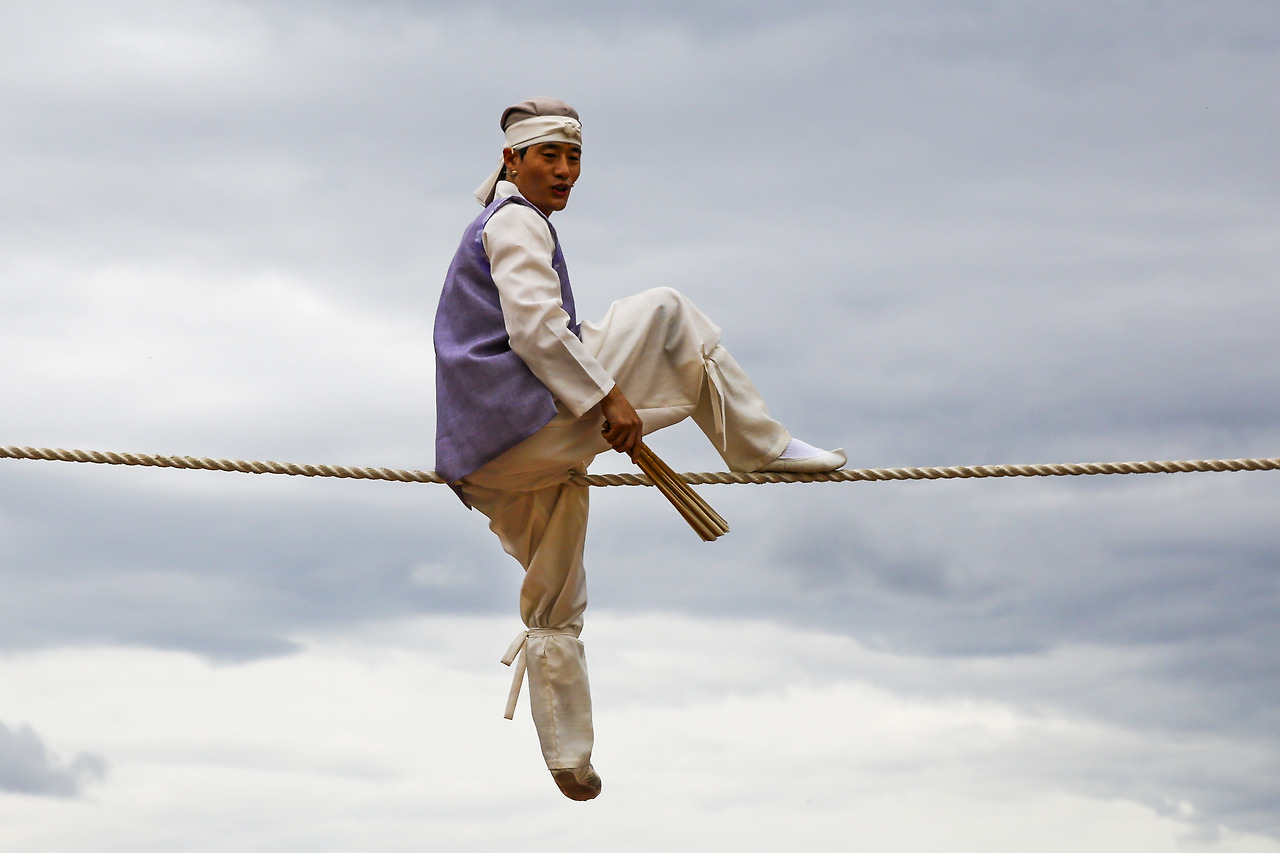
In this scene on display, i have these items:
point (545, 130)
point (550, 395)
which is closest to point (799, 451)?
point (550, 395)

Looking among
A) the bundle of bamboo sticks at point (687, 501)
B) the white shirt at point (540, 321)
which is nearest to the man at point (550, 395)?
the white shirt at point (540, 321)

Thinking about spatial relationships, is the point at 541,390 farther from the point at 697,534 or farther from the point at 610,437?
the point at 697,534

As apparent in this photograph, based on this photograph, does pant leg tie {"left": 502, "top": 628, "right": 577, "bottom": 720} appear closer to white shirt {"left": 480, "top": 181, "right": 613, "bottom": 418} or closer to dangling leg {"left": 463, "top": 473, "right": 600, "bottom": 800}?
dangling leg {"left": 463, "top": 473, "right": 600, "bottom": 800}

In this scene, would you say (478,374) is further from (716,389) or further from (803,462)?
(803,462)

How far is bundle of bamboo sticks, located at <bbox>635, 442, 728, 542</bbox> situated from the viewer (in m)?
5.10

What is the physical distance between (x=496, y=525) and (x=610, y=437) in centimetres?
56

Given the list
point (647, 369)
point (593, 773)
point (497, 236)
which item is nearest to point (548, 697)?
point (593, 773)

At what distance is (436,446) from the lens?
513 centimetres

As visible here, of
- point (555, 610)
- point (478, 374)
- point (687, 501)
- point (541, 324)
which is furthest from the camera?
point (555, 610)

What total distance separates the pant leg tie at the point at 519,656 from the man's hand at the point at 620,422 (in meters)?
0.67

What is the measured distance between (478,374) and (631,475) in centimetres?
58

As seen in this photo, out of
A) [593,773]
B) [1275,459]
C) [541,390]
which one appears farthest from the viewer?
[1275,459]

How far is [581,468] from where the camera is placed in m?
5.19

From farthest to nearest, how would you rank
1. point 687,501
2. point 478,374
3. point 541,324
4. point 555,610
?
point 555,610 < point 687,501 < point 478,374 < point 541,324
